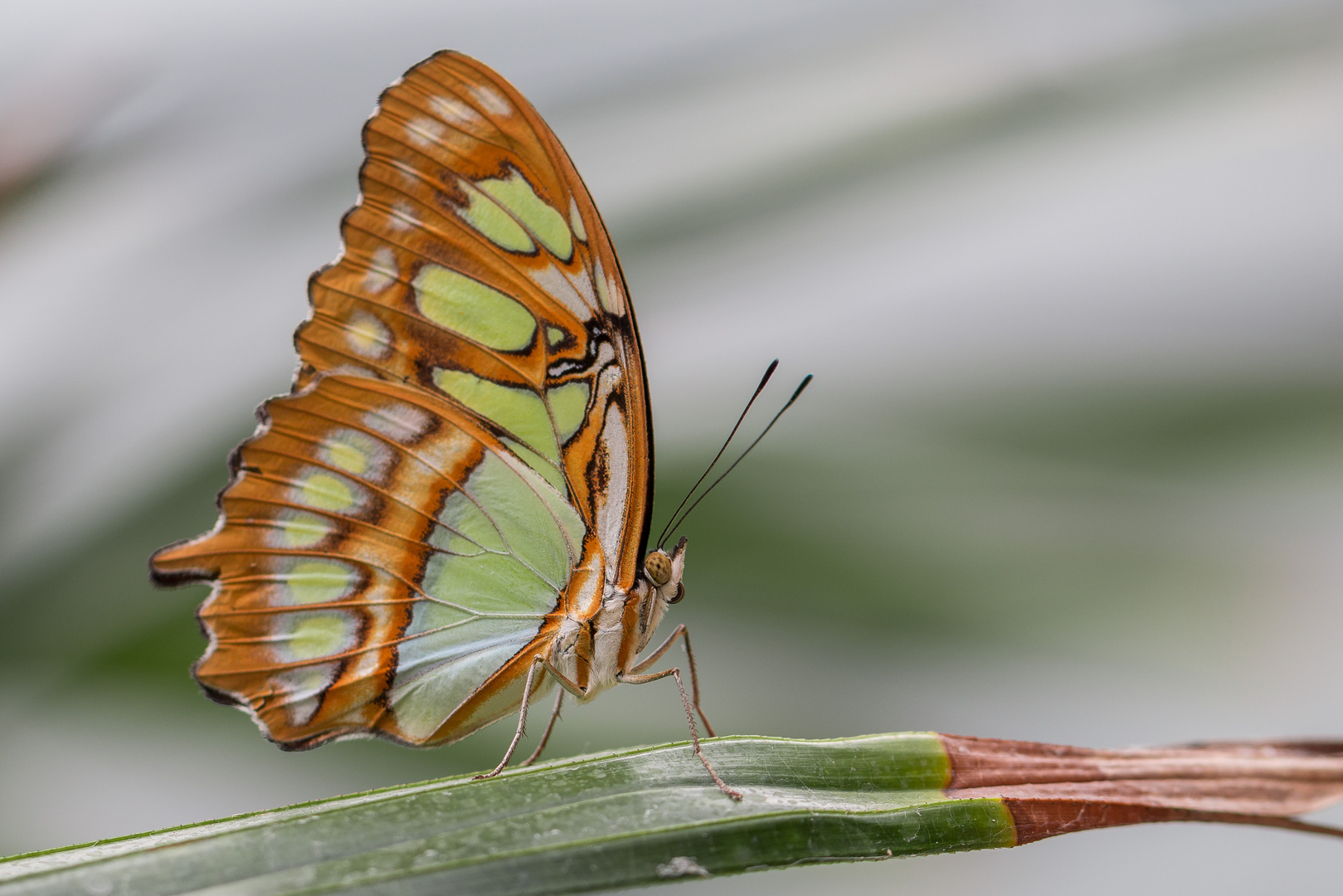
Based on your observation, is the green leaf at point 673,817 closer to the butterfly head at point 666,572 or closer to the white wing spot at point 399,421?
the butterfly head at point 666,572

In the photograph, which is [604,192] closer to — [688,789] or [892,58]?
[892,58]

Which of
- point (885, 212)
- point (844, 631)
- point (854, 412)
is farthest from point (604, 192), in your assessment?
point (844, 631)

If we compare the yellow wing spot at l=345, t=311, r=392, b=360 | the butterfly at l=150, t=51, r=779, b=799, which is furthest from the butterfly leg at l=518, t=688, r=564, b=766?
the yellow wing spot at l=345, t=311, r=392, b=360

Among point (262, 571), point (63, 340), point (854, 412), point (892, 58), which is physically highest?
point (892, 58)

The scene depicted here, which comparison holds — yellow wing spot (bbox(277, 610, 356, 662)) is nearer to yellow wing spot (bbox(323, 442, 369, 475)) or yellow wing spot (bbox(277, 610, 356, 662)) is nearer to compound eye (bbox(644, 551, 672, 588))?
yellow wing spot (bbox(323, 442, 369, 475))

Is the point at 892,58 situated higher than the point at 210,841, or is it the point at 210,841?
the point at 892,58

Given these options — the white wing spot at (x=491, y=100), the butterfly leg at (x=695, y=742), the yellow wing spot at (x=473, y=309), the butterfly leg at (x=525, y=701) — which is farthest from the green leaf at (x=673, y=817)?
the white wing spot at (x=491, y=100)

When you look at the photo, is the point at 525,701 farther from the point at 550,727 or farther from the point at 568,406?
the point at 568,406
